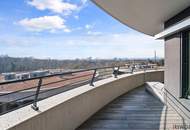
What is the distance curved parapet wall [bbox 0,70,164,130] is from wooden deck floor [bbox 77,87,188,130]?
0.23 m

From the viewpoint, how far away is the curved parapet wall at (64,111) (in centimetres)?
298

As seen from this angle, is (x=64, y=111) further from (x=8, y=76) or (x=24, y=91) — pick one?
(x=8, y=76)

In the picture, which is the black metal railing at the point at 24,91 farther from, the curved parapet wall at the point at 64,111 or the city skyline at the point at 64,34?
the city skyline at the point at 64,34

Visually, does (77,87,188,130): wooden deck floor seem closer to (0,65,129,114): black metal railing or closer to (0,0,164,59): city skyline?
(0,65,129,114): black metal railing

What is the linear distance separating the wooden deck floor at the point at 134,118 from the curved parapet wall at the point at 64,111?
0.23 metres

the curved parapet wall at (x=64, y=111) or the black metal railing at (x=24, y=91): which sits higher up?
the black metal railing at (x=24, y=91)

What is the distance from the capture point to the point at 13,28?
24.3 meters

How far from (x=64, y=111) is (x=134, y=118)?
72.1 inches

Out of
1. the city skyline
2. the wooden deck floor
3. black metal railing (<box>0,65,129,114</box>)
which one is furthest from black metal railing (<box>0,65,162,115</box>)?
the city skyline

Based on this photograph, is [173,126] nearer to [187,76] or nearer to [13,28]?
[187,76]

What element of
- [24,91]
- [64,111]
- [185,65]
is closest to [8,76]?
[24,91]

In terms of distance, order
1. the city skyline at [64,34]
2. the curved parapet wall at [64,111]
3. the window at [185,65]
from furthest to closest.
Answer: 1. the city skyline at [64,34]
2. the window at [185,65]
3. the curved parapet wall at [64,111]

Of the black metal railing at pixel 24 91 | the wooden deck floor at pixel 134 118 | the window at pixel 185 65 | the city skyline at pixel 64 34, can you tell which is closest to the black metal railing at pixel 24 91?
the black metal railing at pixel 24 91

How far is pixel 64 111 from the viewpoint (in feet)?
13.9
